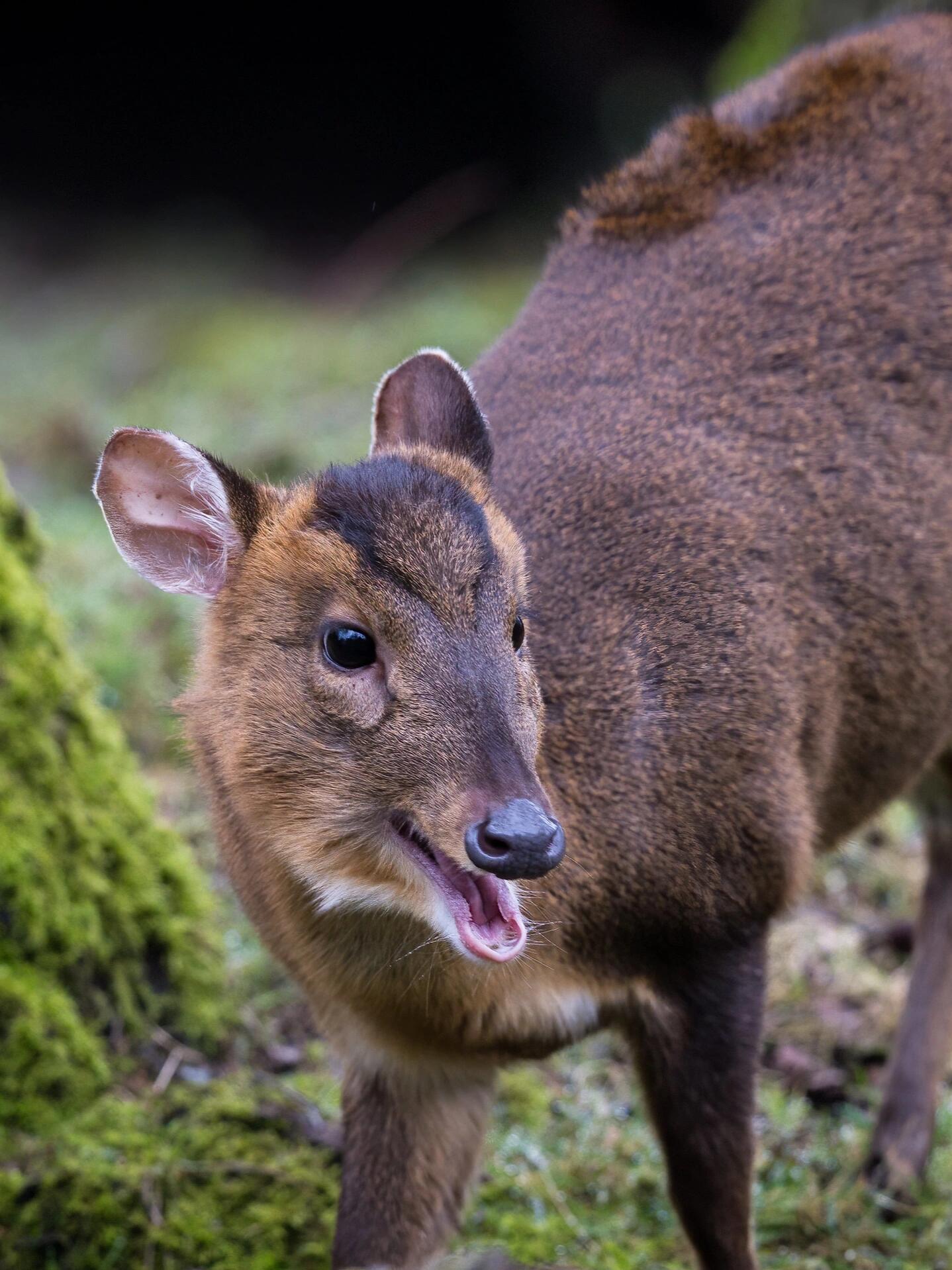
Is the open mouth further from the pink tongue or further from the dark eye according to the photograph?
the dark eye

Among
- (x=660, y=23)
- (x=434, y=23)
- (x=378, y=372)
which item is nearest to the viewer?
(x=378, y=372)

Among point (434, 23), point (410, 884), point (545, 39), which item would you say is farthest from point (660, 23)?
point (410, 884)

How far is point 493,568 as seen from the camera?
323 centimetres

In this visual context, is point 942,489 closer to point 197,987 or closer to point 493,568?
point 493,568

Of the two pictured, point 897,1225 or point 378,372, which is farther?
point 378,372

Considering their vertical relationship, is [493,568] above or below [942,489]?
above

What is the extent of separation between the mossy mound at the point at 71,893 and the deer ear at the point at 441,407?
1.49 meters

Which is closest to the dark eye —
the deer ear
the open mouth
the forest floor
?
the open mouth

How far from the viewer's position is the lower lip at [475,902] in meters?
2.96

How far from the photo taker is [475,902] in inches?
118

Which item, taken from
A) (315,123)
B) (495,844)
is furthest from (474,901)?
(315,123)

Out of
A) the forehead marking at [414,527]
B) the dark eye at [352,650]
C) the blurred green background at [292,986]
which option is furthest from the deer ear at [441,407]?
the dark eye at [352,650]

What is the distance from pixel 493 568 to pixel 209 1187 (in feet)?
6.63

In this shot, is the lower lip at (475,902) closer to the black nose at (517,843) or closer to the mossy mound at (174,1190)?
the black nose at (517,843)
